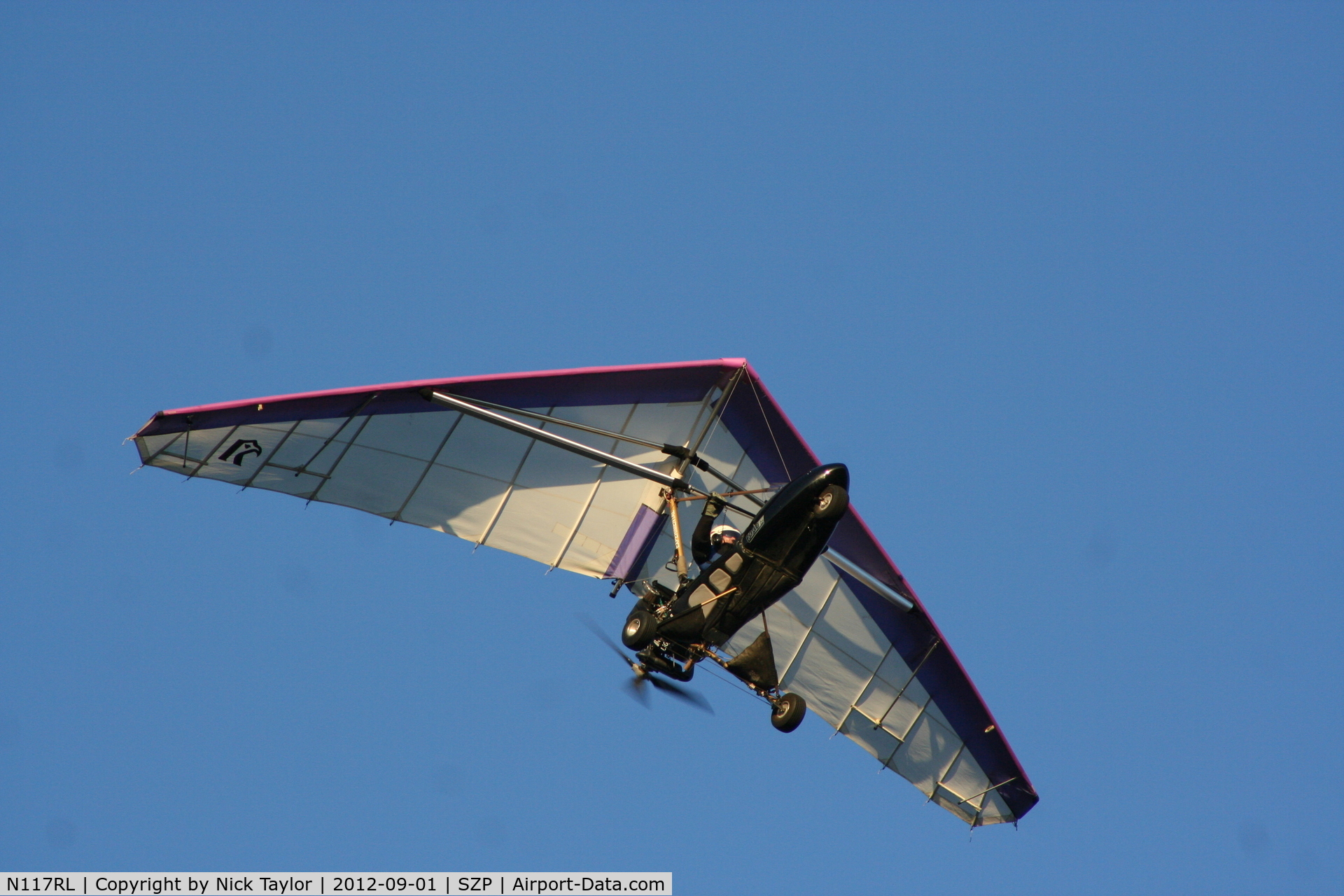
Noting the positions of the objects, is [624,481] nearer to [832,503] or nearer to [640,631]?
[640,631]

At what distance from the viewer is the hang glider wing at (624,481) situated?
21.9 meters

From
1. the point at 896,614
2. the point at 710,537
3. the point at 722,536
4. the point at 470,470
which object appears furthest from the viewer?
the point at 896,614

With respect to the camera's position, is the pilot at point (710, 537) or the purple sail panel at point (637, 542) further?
the purple sail panel at point (637, 542)

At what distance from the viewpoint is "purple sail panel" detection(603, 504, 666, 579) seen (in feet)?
79.7

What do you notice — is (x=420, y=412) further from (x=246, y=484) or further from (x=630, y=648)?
(x=630, y=648)

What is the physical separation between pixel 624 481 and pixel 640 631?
12.6 feet

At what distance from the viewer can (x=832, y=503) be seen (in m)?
19.8

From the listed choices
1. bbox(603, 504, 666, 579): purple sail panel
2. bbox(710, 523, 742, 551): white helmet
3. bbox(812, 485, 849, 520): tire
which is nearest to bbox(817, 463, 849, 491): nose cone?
bbox(812, 485, 849, 520): tire

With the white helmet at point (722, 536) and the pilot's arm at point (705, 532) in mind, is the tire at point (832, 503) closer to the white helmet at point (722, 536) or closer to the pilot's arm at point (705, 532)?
the white helmet at point (722, 536)

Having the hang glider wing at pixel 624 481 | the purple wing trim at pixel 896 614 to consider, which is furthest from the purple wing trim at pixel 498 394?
the purple wing trim at pixel 896 614

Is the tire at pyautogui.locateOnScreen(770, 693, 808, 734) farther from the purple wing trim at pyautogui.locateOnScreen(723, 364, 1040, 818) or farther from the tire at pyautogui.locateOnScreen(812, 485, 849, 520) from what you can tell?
the purple wing trim at pyautogui.locateOnScreen(723, 364, 1040, 818)

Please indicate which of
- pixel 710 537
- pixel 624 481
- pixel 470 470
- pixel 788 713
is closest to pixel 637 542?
pixel 624 481

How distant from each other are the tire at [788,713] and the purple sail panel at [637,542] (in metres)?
4.23

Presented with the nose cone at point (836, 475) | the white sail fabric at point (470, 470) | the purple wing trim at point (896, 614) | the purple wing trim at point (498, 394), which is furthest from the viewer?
the purple wing trim at point (896, 614)
